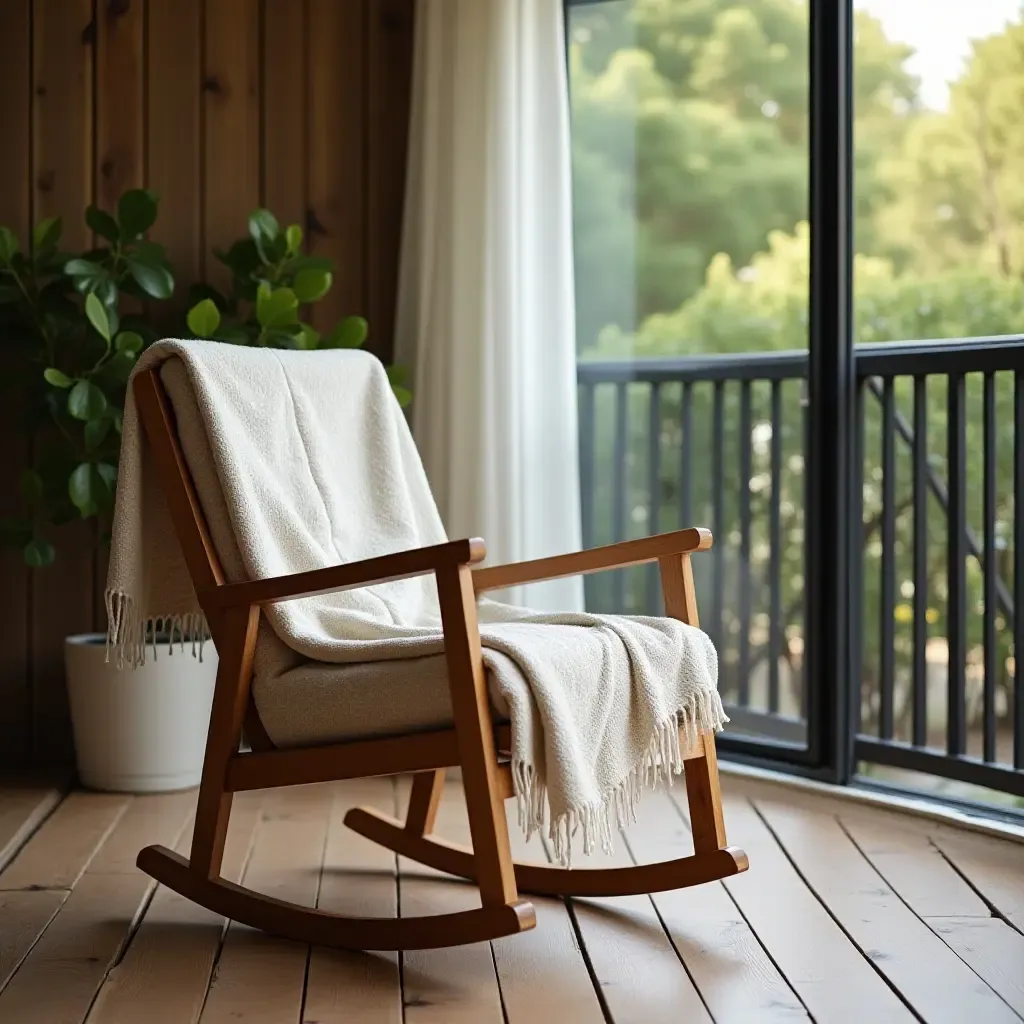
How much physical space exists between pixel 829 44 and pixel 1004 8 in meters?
0.36

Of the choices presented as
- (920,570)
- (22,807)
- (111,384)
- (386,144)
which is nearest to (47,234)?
(111,384)

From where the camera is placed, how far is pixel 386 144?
11.1ft

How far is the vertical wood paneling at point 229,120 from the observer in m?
3.28

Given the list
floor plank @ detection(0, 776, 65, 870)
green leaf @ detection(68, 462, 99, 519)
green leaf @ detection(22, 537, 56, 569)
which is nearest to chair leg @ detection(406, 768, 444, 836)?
floor plank @ detection(0, 776, 65, 870)

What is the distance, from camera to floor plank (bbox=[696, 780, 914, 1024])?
69.1 inches

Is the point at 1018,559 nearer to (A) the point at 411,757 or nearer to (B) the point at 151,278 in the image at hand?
(A) the point at 411,757

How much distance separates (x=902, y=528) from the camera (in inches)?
130

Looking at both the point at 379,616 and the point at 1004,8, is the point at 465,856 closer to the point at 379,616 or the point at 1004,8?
the point at 379,616

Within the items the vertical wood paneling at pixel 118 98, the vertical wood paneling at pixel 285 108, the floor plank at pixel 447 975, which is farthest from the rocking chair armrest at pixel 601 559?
the vertical wood paneling at pixel 118 98

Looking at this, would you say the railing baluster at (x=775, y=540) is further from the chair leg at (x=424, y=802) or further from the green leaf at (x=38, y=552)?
the green leaf at (x=38, y=552)

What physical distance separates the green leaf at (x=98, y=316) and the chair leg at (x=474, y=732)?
1.31m

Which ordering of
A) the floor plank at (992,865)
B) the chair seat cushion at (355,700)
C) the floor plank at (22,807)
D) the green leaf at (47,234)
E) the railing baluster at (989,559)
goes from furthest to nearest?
the green leaf at (47,234) → the railing baluster at (989,559) → the floor plank at (22,807) → the floor plank at (992,865) → the chair seat cushion at (355,700)

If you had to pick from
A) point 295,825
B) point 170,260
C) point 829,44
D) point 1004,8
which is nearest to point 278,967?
point 295,825

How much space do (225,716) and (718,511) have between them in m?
1.65
